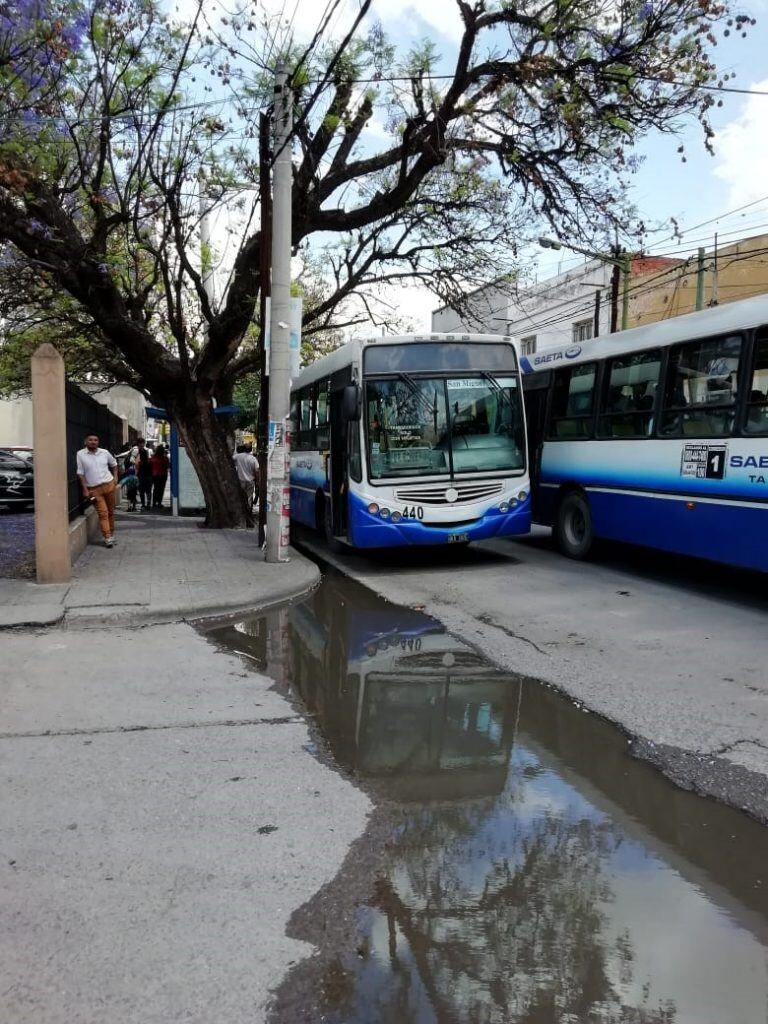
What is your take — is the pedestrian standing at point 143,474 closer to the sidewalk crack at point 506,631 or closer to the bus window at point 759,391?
the sidewalk crack at point 506,631

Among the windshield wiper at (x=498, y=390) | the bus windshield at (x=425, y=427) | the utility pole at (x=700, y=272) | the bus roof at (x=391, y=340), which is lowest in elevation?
the bus windshield at (x=425, y=427)

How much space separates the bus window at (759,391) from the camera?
825cm

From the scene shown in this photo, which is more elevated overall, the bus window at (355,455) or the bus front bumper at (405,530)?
the bus window at (355,455)

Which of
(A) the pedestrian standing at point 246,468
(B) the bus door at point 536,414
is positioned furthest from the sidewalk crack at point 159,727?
(A) the pedestrian standing at point 246,468

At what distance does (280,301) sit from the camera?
10750mm

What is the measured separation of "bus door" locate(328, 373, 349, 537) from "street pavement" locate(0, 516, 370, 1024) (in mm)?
4598

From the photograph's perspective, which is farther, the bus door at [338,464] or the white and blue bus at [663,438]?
the bus door at [338,464]

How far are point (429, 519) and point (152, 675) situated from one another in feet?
16.9

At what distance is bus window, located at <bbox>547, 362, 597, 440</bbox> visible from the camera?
11.5m

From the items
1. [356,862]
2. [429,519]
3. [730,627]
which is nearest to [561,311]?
[429,519]

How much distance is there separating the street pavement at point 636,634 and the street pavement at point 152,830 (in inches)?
77.3

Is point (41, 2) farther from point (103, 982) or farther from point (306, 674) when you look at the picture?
point (103, 982)

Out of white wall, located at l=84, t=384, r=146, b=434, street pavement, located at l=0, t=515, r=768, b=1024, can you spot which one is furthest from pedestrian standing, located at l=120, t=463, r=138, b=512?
white wall, located at l=84, t=384, r=146, b=434

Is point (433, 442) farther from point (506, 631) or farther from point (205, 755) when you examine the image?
point (205, 755)
